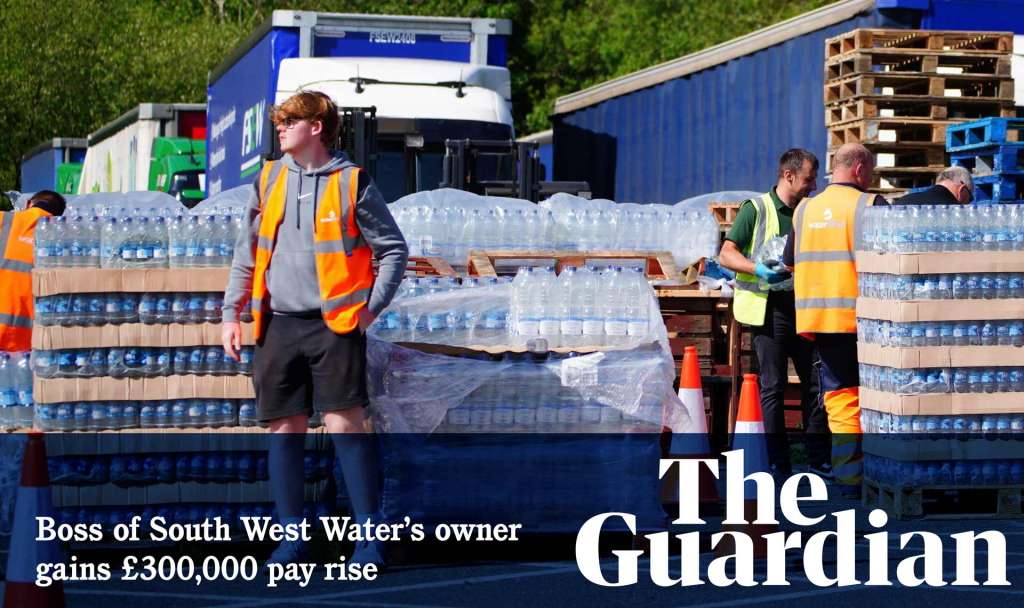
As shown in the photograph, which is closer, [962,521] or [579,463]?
[579,463]

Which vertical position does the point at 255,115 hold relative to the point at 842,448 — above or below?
above

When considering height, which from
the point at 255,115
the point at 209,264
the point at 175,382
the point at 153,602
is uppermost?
the point at 255,115

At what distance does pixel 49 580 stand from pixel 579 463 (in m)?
2.57

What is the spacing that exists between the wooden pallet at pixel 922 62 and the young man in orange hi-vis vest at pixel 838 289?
196 inches

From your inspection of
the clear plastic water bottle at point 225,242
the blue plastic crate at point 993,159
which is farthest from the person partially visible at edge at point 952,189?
the clear plastic water bottle at point 225,242

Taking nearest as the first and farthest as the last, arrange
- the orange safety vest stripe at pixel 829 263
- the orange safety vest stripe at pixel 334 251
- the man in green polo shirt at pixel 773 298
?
the orange safety vest stripe at pixel 334 251 < the orange safety vest stripe at pixel 829 263 < the man in green polo shirt at pixel 773 298

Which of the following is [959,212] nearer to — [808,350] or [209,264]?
[808,350]

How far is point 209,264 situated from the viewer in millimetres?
8039

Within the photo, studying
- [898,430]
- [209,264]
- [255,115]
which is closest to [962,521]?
[898,430]

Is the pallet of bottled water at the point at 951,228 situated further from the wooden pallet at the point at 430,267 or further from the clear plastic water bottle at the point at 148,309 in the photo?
the clear plastic water bottle at the point at 148,309

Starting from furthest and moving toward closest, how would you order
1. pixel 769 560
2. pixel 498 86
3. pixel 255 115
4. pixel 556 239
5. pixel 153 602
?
pixel 255 115, pixel 498 86, pixel 556 239, pixel 769 560, pixel 153 602

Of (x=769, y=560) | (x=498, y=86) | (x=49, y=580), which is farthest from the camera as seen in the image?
(x=498, y=86)

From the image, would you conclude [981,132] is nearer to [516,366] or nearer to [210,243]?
[516,366]

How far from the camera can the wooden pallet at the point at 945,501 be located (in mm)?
9156
